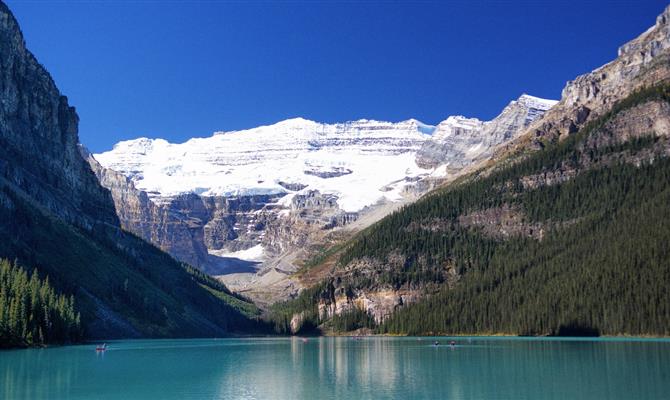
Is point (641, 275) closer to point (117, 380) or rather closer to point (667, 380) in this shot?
point (667, 380)

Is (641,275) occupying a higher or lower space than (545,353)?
higher

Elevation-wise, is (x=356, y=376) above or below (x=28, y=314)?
below

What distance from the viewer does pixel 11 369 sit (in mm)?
101125

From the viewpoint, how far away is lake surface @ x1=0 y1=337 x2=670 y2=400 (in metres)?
77.7

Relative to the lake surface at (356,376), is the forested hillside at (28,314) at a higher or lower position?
higher

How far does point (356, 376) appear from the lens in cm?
9831

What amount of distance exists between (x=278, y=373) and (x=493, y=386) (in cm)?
3363

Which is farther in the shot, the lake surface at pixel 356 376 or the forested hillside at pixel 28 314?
the forested hillside at pixel 28 314

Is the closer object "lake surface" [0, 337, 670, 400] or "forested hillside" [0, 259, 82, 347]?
"lake surface" [0, 337, 670, 400]

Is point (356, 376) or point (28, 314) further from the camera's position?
point (28, 314)

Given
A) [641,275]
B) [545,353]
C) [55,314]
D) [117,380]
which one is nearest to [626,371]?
[545,353]

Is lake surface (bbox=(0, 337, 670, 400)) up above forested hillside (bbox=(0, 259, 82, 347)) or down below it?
below

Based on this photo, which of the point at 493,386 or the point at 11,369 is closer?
the point at 493,386

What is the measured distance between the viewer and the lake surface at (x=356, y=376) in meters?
77.7
